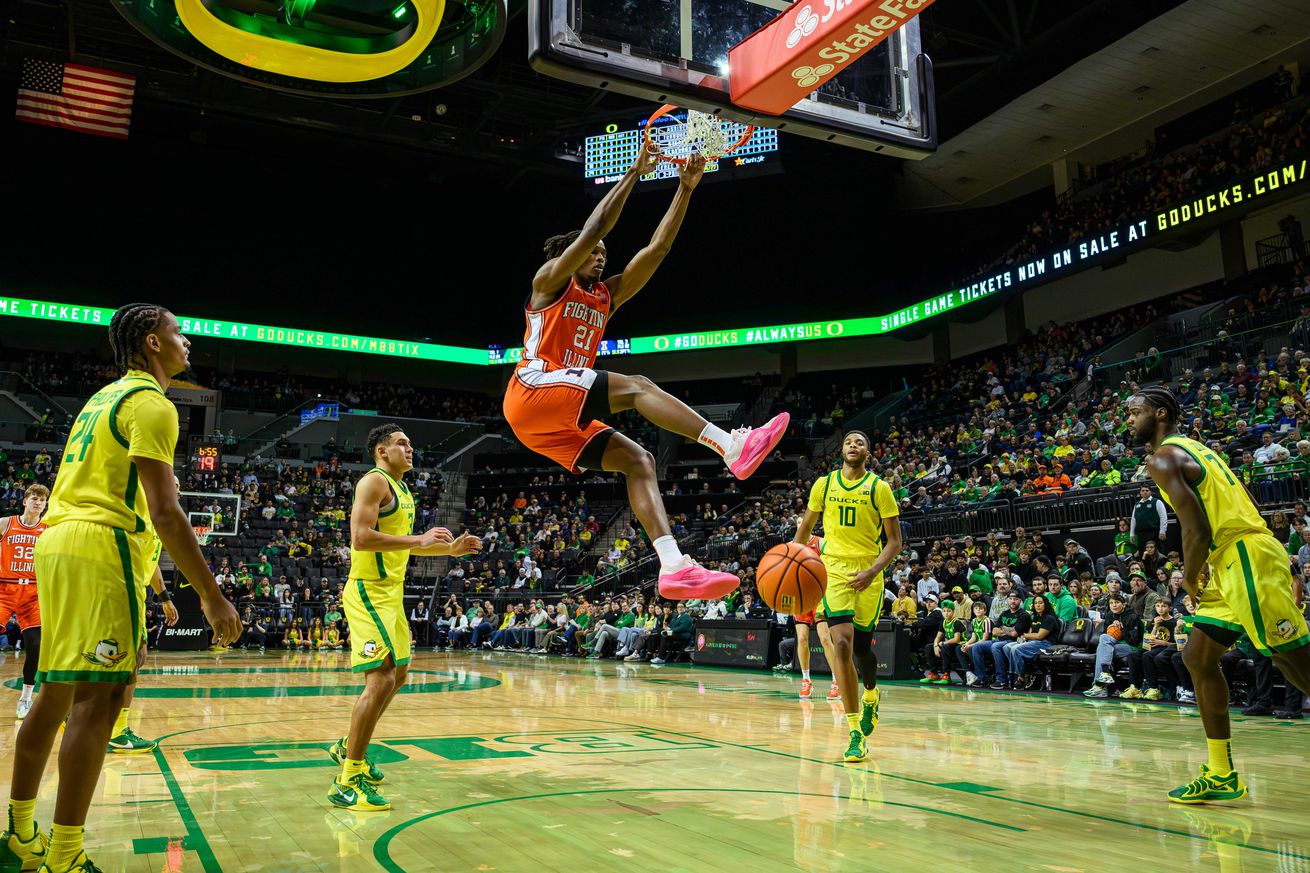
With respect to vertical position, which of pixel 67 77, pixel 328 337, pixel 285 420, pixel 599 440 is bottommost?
pixel 599 440

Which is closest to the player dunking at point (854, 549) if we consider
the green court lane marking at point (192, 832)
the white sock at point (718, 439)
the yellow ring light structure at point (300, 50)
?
the white sock at point (718, 439)

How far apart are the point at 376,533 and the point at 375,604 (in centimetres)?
40

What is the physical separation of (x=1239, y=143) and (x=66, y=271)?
110 ft

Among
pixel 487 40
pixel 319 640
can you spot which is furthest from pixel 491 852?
pixel 319 640

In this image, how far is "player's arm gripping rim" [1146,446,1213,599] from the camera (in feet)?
15.4

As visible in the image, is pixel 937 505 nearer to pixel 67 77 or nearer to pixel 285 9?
pixel 285 9

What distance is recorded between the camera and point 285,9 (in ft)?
37.1

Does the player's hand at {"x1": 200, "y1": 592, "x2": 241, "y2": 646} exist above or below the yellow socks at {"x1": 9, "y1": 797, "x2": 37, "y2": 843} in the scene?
above

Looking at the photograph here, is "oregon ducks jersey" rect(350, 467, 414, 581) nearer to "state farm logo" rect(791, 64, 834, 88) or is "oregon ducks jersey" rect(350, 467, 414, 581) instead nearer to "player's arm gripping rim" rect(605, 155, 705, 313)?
"player's arm gripping rim" rect(605, 155, 705, 313)

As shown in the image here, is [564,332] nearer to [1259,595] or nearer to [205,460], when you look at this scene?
[1259,595]

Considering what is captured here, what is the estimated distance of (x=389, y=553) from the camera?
517 centimetres

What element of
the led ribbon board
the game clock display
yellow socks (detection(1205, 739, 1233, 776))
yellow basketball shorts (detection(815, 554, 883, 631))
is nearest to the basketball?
yellow basketball shorts (detection(815, 554, 883, 631))

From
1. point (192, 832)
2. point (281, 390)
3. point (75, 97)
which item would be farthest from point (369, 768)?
point (281, 390)

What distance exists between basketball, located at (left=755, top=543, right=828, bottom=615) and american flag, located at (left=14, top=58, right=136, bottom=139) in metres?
22.2
